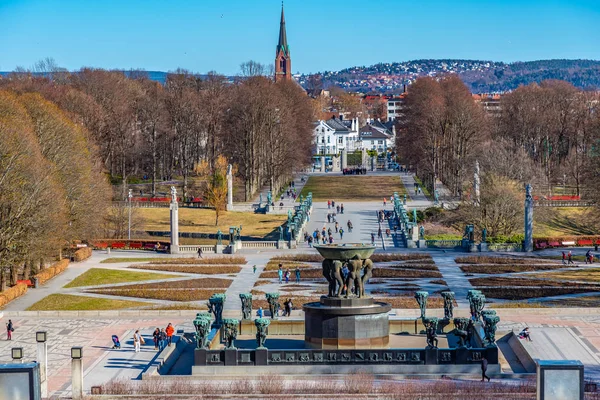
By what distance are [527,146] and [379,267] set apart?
72.7 metres

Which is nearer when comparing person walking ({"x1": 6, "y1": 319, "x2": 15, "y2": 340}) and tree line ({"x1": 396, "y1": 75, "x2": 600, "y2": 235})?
person walking ({"x1": 6, "y1": 319, "x2": 15, "y2": 340})

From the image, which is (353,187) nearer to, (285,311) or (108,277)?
(108,277)

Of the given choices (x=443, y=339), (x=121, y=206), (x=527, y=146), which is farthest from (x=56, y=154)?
(x=527, y=146)

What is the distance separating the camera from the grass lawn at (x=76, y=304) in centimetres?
5853

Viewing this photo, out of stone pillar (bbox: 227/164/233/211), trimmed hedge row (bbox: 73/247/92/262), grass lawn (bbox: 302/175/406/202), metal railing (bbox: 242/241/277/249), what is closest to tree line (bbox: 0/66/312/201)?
grass lawn (bbox: 302/175/406/202)

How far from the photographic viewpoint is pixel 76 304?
5959cm

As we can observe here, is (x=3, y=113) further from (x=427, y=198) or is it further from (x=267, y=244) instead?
(x=427, y=198)

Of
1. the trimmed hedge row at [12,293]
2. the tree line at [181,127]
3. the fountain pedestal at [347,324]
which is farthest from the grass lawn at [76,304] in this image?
the tree line at [181,127]

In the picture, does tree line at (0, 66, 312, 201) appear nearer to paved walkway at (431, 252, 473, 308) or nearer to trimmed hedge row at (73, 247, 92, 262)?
trimmed hedge row at (73, 247, 92, 262)

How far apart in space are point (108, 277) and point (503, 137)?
8010 centimetres

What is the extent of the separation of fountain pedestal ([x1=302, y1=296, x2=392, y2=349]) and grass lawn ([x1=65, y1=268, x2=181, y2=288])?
25874 millimetres

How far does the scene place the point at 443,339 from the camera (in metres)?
47.9

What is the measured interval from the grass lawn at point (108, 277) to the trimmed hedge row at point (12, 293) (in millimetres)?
3573

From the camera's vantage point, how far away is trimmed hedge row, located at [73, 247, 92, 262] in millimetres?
76812
